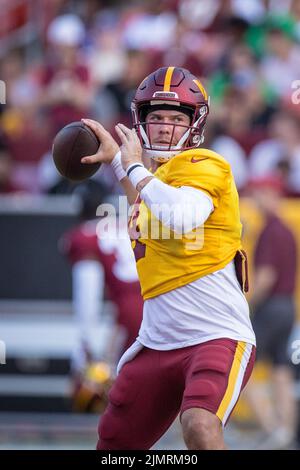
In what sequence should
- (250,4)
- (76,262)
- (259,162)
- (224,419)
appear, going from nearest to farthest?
(224,419) → (76,262) → (259,162) → (250,4)

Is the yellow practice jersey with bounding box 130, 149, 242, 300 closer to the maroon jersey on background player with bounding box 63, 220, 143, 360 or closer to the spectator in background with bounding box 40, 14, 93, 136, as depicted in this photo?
the maroon jersey on background player with bounding box 63, 220, 143, 360

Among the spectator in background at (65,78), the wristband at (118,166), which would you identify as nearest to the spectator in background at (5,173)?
the spectator in background at (65,78)

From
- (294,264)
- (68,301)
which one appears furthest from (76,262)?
(294,264)

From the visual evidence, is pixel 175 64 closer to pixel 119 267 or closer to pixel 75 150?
pixel 119 267

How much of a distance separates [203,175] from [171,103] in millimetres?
416

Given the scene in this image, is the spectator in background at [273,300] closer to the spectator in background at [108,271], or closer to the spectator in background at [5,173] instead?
the spectator in background at [108,271]

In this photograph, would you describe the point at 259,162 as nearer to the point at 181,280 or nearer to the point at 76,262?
the point at 76,262

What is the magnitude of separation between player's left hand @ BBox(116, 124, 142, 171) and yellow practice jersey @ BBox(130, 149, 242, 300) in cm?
15

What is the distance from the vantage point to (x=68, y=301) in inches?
391

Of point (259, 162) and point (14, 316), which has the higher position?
point (259, 162)

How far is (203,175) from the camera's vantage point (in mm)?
4711

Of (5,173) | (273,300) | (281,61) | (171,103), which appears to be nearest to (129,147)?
(171,103)

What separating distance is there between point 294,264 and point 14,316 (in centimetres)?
244

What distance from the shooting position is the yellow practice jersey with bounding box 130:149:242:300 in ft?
15.6
